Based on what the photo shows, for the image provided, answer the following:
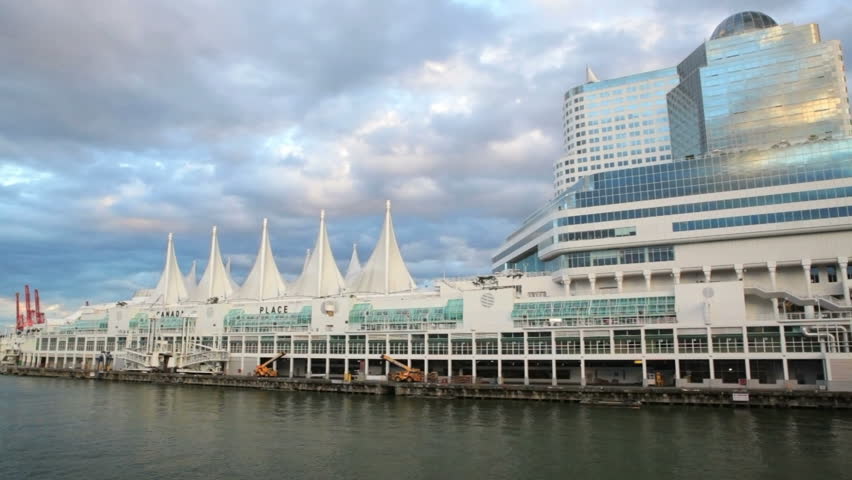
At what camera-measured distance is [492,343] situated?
73750 millimetres

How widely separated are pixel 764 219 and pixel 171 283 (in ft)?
334

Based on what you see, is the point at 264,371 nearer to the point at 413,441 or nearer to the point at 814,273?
the point at 413,441

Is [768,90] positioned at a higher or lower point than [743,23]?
lower

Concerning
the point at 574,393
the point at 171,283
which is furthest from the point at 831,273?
the point at 171,283

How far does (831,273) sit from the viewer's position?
2702 inches

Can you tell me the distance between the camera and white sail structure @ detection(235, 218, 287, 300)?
337 ft

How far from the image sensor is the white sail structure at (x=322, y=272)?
318 ft

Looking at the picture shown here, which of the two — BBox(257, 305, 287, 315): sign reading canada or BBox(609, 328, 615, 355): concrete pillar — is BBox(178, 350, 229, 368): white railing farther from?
BBox(609, 328, 615, 355): concrete pillar

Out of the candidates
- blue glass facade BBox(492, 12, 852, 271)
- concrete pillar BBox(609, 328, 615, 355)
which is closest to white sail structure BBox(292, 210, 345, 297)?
blue glass facade BBox(492, 12, 852, 271)

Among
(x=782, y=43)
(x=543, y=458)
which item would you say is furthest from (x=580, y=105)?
(x=543, y=458)

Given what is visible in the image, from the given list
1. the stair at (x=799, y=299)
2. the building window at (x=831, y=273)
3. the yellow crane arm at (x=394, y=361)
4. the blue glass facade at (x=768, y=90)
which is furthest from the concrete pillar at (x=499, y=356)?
the blue glass facade at (x=768, y=90)

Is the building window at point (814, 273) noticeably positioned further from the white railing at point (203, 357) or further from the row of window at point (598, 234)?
the white railing at point (203, 357)

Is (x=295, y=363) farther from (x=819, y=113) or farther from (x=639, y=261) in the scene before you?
(x=819, y=113)

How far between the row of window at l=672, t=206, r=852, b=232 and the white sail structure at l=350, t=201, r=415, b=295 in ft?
126
